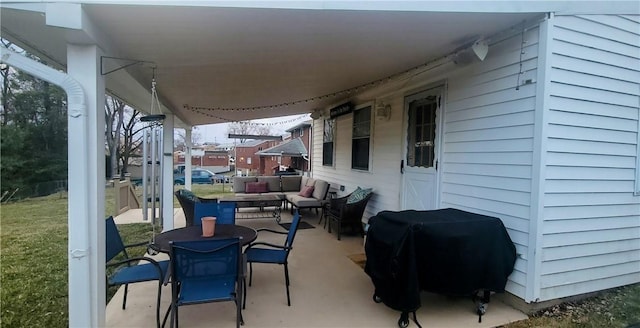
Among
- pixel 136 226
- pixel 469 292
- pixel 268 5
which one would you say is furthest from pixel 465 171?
pixel 136 226

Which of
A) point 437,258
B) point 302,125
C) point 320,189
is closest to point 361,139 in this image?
point 320,189

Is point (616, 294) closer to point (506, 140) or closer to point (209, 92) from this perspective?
point (506, 140)

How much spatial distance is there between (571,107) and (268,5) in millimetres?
2749

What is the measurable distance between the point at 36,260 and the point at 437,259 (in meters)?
5.13

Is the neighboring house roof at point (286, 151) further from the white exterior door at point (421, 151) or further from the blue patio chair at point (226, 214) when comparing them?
the blue patio chair at point (226, 214)

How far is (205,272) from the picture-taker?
2.46 meters

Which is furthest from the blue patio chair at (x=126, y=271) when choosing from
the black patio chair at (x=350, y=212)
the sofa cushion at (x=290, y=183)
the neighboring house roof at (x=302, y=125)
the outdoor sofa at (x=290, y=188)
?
the neighboring house roof at (x=302, y=125)

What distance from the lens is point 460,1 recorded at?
8.28 ft

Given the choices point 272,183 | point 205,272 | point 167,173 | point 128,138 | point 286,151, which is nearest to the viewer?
point 205,272

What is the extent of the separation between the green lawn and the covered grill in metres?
0.48

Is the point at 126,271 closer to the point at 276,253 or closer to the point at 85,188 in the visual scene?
the point at 85,188

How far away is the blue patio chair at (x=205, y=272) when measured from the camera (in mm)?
2367

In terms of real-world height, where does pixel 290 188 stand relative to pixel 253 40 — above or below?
below

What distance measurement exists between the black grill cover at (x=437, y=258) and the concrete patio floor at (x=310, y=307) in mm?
256
